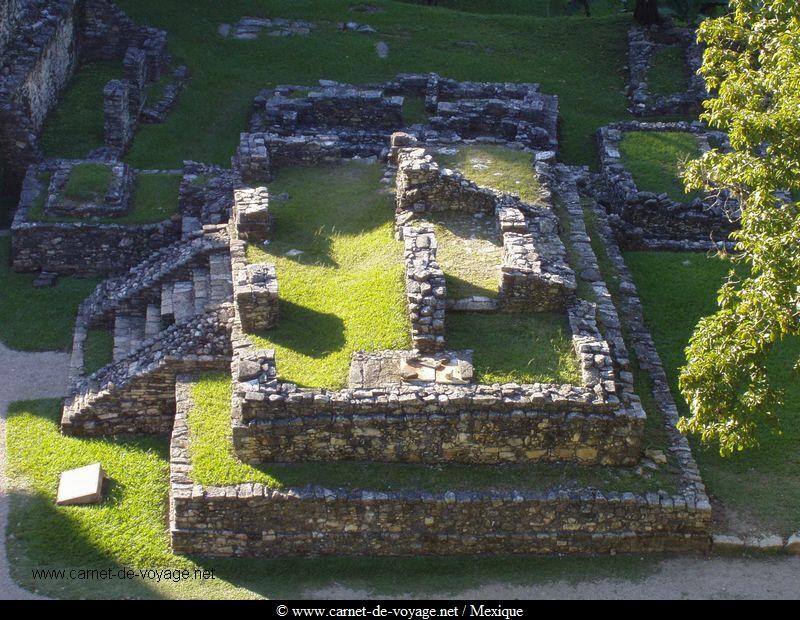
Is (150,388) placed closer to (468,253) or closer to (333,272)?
(333,272)

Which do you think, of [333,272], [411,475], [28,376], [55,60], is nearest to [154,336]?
[28,376]

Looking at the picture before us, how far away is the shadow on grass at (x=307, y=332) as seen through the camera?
59.2 ft

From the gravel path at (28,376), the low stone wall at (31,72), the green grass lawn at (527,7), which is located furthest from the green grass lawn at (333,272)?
the green grass lawn at (527,7)

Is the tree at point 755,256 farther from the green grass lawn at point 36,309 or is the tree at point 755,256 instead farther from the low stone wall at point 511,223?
the green grass lawn at point 36,309

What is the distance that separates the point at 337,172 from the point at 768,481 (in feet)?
34.1

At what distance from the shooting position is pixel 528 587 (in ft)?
53.5

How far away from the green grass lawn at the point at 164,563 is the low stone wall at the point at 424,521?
0.62ft

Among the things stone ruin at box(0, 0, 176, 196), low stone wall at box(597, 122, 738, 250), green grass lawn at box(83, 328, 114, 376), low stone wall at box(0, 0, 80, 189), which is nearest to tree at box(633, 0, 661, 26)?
low stone wall at box(597, 122, 738, 250)

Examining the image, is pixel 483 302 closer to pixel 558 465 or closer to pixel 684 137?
pixel 558 465

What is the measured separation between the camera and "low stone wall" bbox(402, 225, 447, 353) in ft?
58.0

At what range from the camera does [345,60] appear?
3231cm

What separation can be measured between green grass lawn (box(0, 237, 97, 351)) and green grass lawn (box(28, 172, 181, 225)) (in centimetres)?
118

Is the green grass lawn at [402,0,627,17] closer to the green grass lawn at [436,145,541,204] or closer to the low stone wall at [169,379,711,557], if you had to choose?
the green grass lawn at [436,145,541,204]

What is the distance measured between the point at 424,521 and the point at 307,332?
3.59 meters
